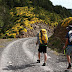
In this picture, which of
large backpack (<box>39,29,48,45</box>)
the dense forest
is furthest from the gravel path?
the dense forest

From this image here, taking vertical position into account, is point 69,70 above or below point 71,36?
below

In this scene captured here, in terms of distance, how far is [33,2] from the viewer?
67438mm

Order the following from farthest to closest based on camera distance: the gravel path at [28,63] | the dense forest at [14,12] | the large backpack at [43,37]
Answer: the dense forest at [14,12] < the large backpack at [43,37] < the gravel path at [28,63]

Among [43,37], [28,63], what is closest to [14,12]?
[28,63]

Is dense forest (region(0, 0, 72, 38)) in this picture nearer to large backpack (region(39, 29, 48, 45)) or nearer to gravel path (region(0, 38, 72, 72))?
gravel path (region(0, 38, 72, 72))

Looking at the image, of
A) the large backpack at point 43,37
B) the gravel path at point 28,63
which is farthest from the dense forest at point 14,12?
the large backpack at point 43,37

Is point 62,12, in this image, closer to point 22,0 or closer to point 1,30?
point 22,0

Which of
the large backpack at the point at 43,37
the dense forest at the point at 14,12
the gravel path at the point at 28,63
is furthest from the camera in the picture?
the dense forest at the point at 14,12

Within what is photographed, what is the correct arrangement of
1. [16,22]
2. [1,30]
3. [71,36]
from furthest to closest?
[16,22] < [1,30] < [71,36]

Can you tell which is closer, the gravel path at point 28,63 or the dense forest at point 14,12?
A: the gravel path at point 28,63

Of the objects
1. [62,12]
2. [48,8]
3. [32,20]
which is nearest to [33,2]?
[48,8]

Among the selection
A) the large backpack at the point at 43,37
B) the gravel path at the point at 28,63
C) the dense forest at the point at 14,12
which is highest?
the dense forest at the point at 14,12

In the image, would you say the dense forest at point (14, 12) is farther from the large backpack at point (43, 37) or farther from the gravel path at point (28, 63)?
the large backpack at point (43, 37)

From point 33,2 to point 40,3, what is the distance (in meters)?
5.12
